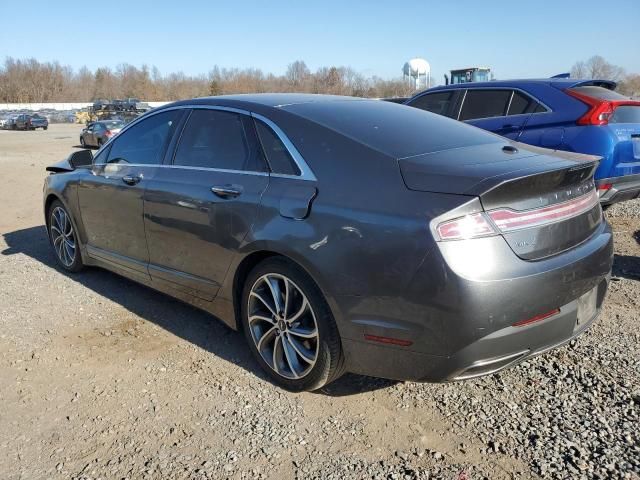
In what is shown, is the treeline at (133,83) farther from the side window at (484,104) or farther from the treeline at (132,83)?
the side window at (484,104)

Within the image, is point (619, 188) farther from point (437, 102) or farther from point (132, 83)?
point (132, 83)

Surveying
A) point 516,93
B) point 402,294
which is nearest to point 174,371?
point 402,294

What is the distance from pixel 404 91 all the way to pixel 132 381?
7191 centimetres

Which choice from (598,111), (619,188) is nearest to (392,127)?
(619,188)

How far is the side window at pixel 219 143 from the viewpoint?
11.0 feet

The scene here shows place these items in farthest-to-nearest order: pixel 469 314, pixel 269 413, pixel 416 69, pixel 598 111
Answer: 1. pixel 416 69
2. pixel 598 111
3. pixel 269 413
4. pixel 469 314

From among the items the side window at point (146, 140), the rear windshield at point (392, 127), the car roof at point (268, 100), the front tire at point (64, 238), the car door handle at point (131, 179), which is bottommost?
the front tire at point (64, 238)

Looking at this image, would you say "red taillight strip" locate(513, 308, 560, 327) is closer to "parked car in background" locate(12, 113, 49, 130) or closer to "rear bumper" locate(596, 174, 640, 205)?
"rear bumper" locate(596, 174, 640, 205)

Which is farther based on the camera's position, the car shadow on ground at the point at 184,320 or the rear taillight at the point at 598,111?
the rear taillight at the point at 598,111

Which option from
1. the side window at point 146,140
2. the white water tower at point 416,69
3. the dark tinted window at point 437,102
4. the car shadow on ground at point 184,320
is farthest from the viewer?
the white water tower at point 416,69

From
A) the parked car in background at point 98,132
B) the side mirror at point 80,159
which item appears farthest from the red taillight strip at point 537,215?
the parked car in background at point 98,132

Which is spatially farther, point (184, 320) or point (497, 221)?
point (184, 320)

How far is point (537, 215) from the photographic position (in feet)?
8.45

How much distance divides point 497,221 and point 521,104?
14.5ft
